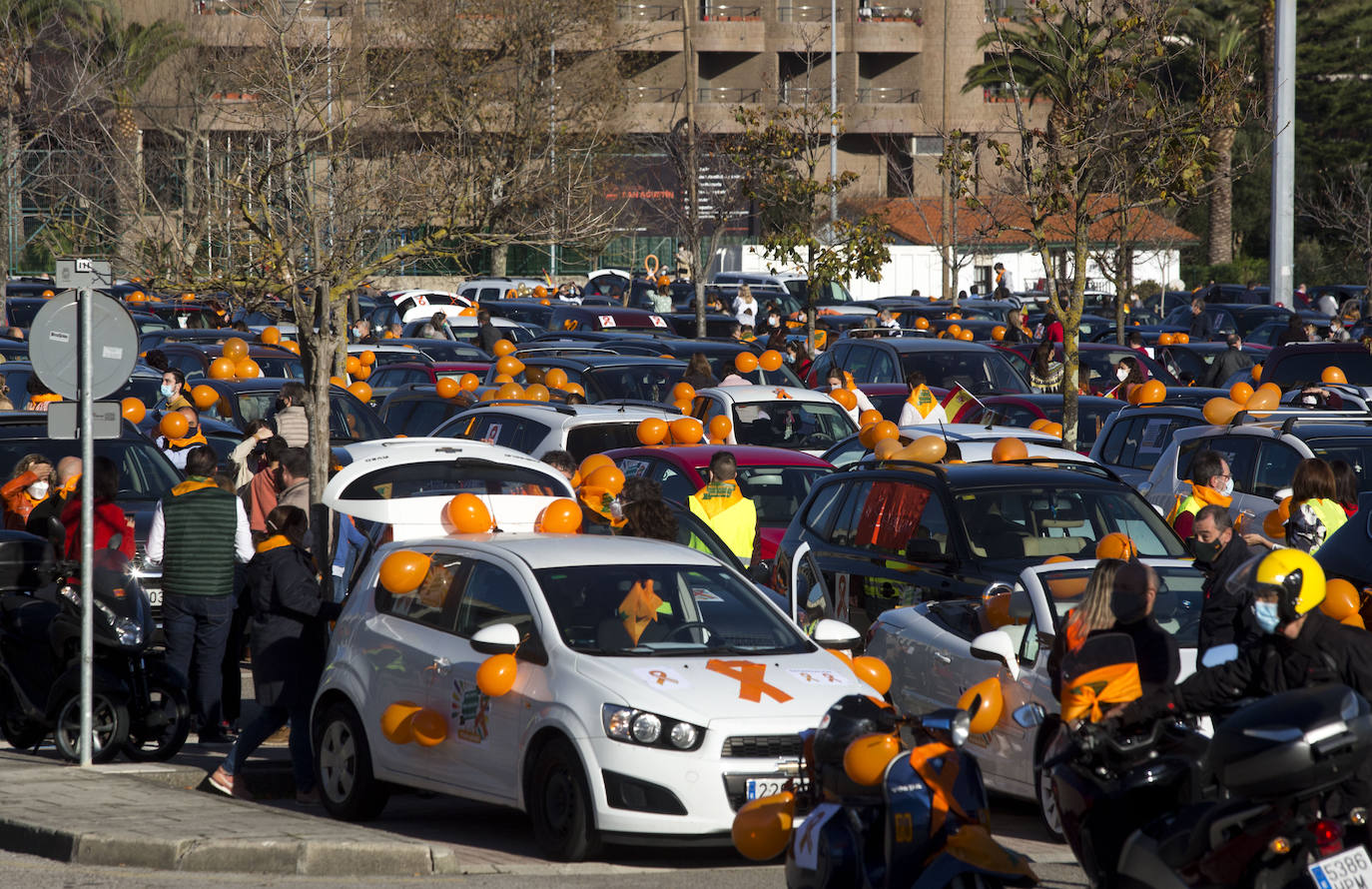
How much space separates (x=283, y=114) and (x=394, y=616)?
7.57 metres

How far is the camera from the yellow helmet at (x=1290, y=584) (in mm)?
6621

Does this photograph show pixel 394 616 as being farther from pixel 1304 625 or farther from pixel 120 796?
pixel 1304 625

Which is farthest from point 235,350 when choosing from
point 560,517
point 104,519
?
point 560,517

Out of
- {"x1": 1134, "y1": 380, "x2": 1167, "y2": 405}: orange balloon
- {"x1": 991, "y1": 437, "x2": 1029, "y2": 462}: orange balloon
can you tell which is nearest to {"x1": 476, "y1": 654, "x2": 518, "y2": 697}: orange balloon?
{"x1": 991, "y1": 437, "x2": 1029, "y2": 462}: orange balloon

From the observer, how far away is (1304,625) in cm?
675

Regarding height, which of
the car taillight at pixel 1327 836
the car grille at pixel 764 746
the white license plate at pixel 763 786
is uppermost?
the car taillight at pixel 1327 836

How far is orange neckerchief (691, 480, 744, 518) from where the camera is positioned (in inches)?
531

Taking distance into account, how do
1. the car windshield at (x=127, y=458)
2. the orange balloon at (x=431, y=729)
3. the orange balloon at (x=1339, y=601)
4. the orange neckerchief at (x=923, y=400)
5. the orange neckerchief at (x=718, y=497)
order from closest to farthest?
the orange balloon at (x=1339, y=601) < the orange balloon at (x=431, y=729) < the orange neckerchief at (x=718, y=497) < the car windshield at (x=127, y=458) < the orange neckerchief at (x=923, y=400)

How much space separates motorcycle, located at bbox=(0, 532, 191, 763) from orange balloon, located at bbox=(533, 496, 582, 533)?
8.04ft

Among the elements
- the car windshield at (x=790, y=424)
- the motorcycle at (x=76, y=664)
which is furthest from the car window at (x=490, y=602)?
the car windshield at (x=790, y=424)

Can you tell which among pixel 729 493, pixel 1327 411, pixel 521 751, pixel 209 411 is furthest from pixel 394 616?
pixel 209 411

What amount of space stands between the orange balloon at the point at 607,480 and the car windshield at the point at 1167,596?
438cm

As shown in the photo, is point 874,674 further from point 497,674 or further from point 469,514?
point 469,514

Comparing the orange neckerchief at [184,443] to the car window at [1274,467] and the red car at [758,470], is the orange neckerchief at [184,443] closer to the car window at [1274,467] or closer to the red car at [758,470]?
the red car at [758,470]
